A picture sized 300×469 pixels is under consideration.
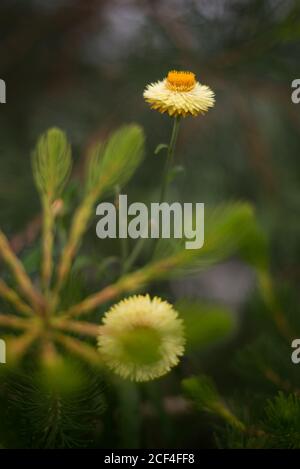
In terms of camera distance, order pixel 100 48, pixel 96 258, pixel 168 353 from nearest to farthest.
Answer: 1. pixel 168 353
2. pixel 96 258
3. pixel 100 48

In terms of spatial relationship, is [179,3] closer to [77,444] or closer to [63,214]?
[63,214]

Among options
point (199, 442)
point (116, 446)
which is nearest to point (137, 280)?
point (116, 446)

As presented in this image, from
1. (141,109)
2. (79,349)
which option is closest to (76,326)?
(79,349)

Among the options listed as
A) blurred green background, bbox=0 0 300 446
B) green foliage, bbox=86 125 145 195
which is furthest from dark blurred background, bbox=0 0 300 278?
green foliage, bbox=86 125 145 195

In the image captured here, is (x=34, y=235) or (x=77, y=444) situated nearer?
(x=77, y=444)

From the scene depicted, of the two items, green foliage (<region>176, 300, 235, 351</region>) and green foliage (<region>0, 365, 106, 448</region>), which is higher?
green foliage (<region>176, 300, 235, 351</region>)

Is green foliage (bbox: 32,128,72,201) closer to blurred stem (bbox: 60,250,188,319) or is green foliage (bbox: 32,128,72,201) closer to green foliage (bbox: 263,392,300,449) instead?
blurred stem (bbox: 60,250,188,319)
